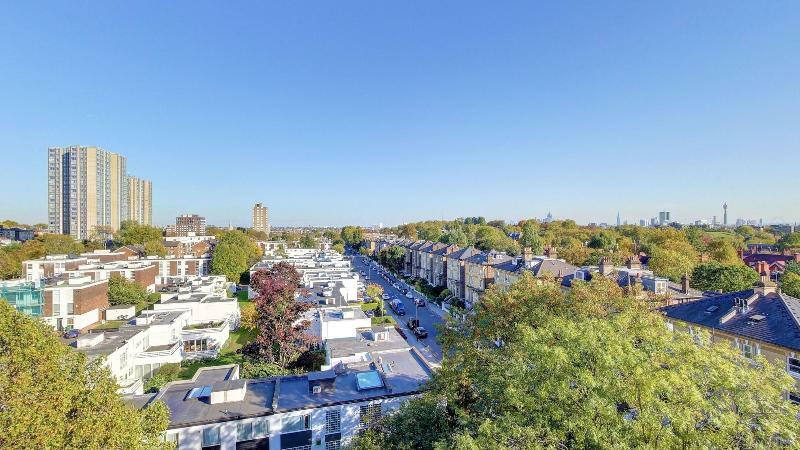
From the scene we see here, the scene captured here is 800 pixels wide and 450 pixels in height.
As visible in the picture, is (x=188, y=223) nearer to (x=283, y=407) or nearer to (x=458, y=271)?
(x=458, y=271)

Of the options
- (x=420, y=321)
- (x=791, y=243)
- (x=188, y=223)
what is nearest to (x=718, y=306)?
(x=420, y=321)

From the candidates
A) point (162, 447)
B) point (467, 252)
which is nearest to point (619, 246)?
point (467, 252)

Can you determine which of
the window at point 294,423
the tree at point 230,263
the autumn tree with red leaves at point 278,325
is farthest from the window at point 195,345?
the tree at point 230,263

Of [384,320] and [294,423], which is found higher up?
[294,423]

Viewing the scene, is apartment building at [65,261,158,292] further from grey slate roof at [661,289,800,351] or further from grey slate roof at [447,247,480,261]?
grey slate roof at [661,289,800,351]

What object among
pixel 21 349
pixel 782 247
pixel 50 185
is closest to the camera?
pixel 21 349

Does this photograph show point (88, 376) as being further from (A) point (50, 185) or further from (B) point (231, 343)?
(A) point (50, 185)

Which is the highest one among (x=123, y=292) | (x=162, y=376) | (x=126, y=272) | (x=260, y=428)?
(x=126, y=272)
